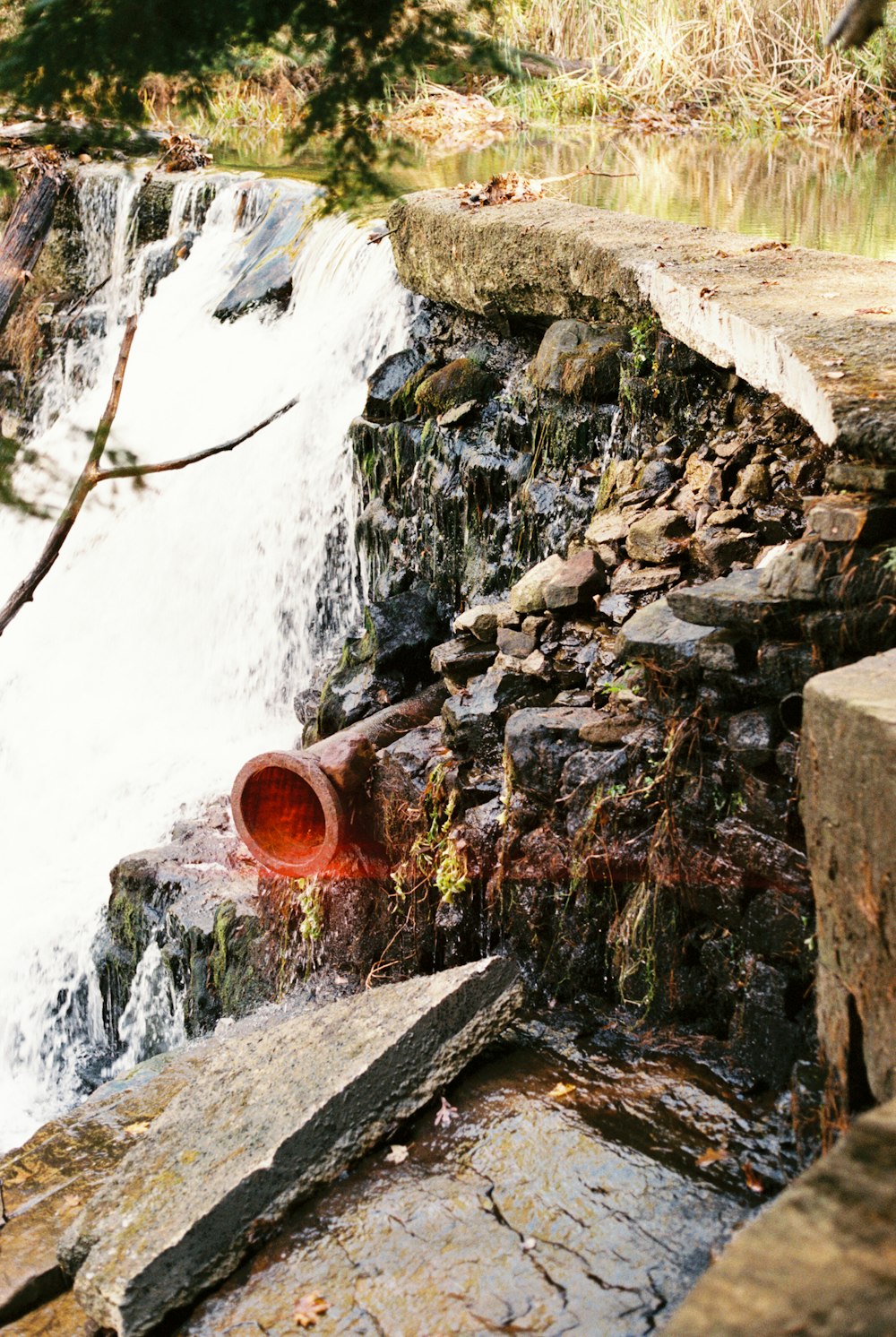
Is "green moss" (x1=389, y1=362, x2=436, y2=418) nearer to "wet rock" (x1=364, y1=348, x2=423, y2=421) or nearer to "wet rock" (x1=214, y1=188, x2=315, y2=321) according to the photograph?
"wet rock" (x1=364, y1=348, x2=423, y2=421)

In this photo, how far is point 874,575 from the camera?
290cm

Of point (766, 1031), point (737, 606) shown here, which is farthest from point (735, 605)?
point (766, 1031)

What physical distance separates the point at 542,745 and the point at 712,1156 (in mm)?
1295

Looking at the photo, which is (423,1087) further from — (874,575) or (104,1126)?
(874,575)

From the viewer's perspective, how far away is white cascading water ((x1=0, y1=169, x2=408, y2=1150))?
18.2 feet

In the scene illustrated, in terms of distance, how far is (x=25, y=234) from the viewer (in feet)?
12.2

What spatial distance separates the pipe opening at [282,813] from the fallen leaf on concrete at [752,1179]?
2368 mm

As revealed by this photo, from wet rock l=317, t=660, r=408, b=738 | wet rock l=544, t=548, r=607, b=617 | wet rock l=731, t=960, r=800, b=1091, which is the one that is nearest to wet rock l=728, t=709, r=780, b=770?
wet rock l=731, t=960, r=800, b=1091

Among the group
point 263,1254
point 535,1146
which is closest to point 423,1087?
point 535,1146

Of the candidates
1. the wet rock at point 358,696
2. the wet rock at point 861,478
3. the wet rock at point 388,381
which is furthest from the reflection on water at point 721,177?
the wet rock at point 861,478

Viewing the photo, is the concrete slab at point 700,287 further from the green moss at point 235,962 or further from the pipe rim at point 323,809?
the green moss at point 235,962

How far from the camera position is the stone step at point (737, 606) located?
3102mm

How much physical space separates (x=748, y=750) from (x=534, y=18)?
11.0 metres

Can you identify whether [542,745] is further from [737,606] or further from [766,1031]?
[766,1031]
